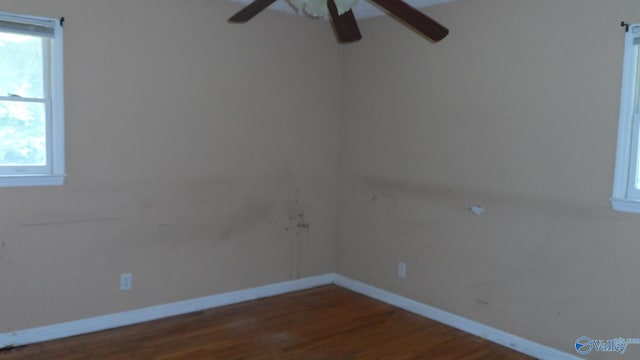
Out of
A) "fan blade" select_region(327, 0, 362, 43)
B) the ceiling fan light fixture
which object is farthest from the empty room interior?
the ceiling fan light fixture

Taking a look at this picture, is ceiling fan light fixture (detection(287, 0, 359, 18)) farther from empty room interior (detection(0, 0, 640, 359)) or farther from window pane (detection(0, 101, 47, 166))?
window pane (detection(0, 101, 47, 166))

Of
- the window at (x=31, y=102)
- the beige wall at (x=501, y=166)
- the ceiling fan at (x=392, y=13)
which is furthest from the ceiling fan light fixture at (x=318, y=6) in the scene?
the window at (x=31, y=102)

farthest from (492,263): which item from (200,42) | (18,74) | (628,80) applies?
(18,74)

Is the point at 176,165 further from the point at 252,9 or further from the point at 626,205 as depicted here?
the point at 626,205

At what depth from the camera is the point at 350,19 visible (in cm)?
234

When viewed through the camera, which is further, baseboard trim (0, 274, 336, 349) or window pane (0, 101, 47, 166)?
baseboard trim (0, 274, 336, 349)

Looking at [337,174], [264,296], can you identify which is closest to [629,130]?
[337,174]

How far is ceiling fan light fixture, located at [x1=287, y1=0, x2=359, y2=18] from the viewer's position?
84.4 inches

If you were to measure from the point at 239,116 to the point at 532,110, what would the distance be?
6.92ft

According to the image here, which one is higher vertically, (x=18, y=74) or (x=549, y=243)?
(x=18, y=74)

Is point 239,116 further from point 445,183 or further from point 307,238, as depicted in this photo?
point 445,183

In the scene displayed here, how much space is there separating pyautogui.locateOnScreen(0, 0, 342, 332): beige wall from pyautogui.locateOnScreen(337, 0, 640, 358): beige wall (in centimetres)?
45

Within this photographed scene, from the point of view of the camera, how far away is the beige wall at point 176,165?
126 inches

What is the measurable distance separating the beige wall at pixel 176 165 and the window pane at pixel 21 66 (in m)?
0.17
